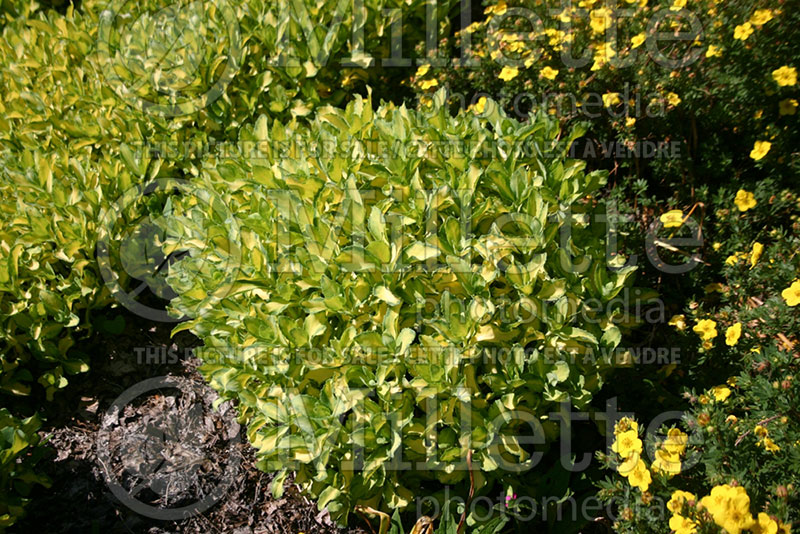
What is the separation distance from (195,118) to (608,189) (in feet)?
7.16

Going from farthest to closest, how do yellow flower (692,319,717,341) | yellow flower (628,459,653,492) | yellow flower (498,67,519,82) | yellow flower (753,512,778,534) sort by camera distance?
yellow flower (498,67,519,82), yellow flower (692,319,717,341), yellow flower (628,459,653,492), yellow flower (753,512,778,534)

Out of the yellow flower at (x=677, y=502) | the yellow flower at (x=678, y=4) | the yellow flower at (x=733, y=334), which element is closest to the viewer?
the yellow flower at (x=677, y=502)

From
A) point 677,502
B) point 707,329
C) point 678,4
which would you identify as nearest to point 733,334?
point 707,329

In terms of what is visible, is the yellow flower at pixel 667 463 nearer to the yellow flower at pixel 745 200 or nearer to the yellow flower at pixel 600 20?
the yellow flower at pixel 745 200

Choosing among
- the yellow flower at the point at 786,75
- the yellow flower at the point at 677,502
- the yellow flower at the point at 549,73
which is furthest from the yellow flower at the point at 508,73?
the yellow flower at the point at 677,502

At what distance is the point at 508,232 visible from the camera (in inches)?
83.1

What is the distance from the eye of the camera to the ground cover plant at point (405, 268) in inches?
76.0

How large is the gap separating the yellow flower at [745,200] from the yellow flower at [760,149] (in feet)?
0.53

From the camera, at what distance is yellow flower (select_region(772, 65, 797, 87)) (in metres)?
2.47

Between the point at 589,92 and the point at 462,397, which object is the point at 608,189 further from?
the point at 462,397

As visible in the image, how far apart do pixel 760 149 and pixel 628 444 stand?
1557 mm

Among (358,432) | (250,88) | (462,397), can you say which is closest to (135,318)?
(250,88)

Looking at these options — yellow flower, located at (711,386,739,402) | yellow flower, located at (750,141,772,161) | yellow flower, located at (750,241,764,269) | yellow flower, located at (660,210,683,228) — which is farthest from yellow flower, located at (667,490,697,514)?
yellow flower, located at (750,141,772,161)

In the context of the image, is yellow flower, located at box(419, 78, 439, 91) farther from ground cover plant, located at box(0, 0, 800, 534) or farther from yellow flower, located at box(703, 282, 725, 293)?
yellow flower, located at box(703, 282, 725, 293)
